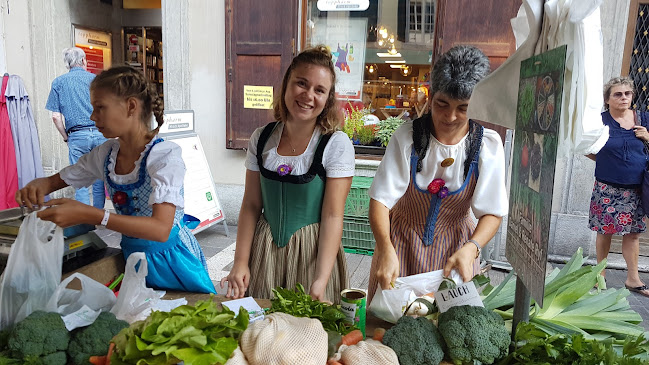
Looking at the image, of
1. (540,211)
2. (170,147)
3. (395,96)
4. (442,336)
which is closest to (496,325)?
(442,336)

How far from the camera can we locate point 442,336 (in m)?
1.26

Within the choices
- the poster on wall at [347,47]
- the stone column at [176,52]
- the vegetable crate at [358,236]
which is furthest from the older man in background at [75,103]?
the vegetable crate at [358,236]

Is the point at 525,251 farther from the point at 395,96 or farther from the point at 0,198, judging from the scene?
the point at 0,198

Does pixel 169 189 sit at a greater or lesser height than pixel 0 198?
greater

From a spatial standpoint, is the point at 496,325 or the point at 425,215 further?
the point at 425,215

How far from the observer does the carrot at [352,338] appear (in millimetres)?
1247

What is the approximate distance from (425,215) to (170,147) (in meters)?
1.11

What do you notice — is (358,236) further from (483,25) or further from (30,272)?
(30,272)

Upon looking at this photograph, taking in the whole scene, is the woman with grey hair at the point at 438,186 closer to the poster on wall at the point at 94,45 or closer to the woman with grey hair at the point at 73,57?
the woman with grey hair at the point at 73,57

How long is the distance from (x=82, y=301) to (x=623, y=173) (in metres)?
4.50

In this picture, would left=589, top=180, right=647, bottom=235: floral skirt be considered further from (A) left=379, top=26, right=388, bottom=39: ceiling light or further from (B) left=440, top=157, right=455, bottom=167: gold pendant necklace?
(B) left=440, top=157, right=455, bottom=167: gold pendant necklace

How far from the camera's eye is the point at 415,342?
120cm

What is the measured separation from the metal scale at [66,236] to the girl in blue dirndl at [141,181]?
0.31 ft

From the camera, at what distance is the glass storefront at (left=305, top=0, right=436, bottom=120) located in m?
5.79
